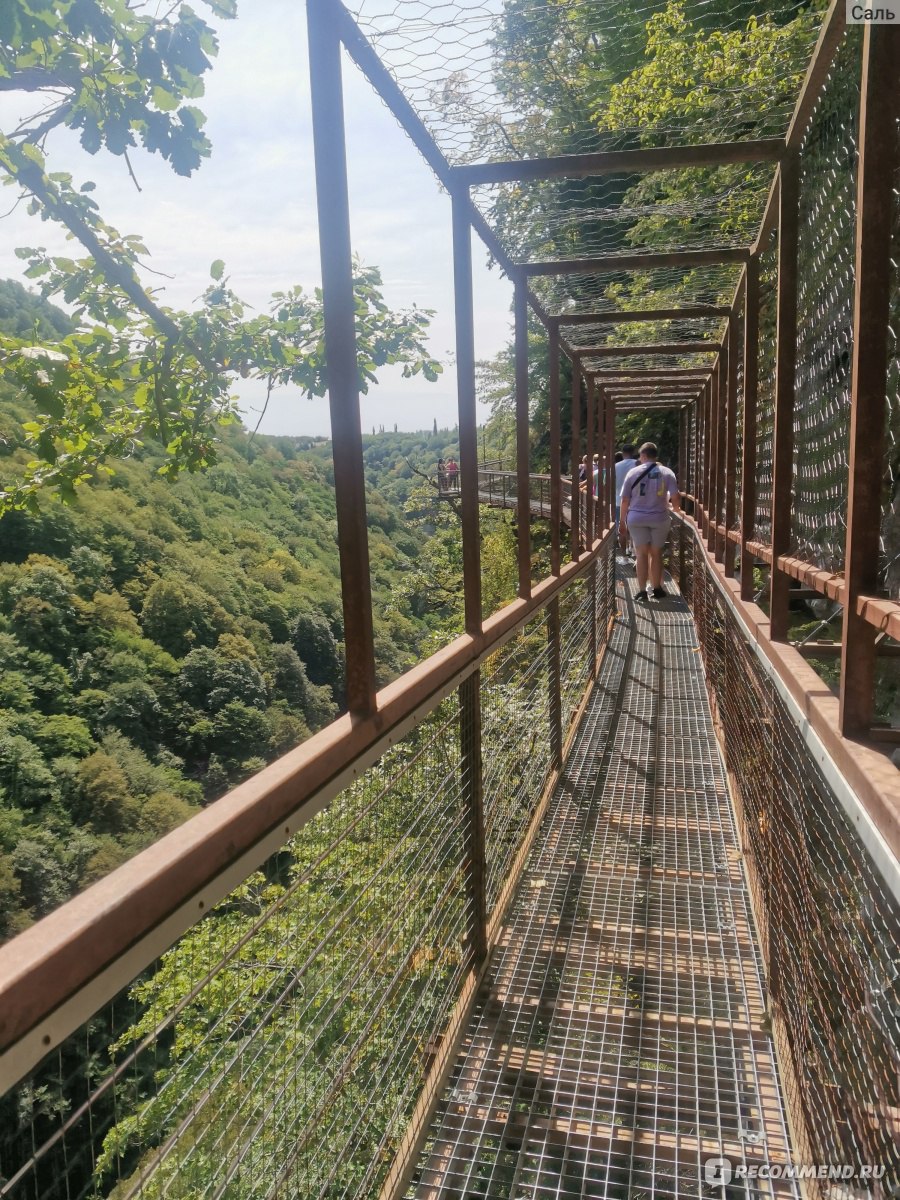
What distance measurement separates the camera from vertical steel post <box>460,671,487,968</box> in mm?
2492

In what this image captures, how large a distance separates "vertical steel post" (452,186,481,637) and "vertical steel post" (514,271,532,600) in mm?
899

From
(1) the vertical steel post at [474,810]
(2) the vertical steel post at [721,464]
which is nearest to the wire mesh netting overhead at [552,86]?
(1) the vertical steel post at [474,810]

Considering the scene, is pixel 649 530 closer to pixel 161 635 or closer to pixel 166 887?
pixel 166 887

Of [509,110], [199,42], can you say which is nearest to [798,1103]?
[509,110]

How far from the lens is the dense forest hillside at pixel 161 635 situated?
155 ft

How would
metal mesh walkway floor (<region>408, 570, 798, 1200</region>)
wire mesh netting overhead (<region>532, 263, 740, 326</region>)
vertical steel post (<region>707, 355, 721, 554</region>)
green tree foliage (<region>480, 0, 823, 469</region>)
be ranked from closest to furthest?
metal mesh walkway floor (<region>408, 570, 798, 1200</region>)
green tree foliage (<region>480, 0, 823, 469</region>)
wire mesh netting overhead (<region>532, 263, 740, 326</region>)
vertical steel post (<region>707, 355, 721, 554</region>)

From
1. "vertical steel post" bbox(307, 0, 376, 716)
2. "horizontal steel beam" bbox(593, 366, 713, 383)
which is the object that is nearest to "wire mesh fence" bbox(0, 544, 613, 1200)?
"vertical steel post" bbox(307, 0, 376, 716)

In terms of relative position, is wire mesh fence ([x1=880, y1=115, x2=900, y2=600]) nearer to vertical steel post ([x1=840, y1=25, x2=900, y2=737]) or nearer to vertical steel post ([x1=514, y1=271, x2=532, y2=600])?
vertical steel post ([x1=840, y1=25, x2=900, y2=737])

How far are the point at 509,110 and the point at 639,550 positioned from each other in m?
6.28

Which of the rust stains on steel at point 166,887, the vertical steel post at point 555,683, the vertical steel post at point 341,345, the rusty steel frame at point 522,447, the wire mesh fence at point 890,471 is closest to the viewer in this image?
the rust stains on steel at point 166,887

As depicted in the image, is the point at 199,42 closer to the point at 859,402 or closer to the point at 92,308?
the point at 92,308

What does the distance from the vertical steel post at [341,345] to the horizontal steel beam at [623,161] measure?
1129 millimetres

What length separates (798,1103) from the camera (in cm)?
198

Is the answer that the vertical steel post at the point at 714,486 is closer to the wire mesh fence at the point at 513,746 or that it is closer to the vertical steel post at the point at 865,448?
the wire mesh fence at the point at 513,746
